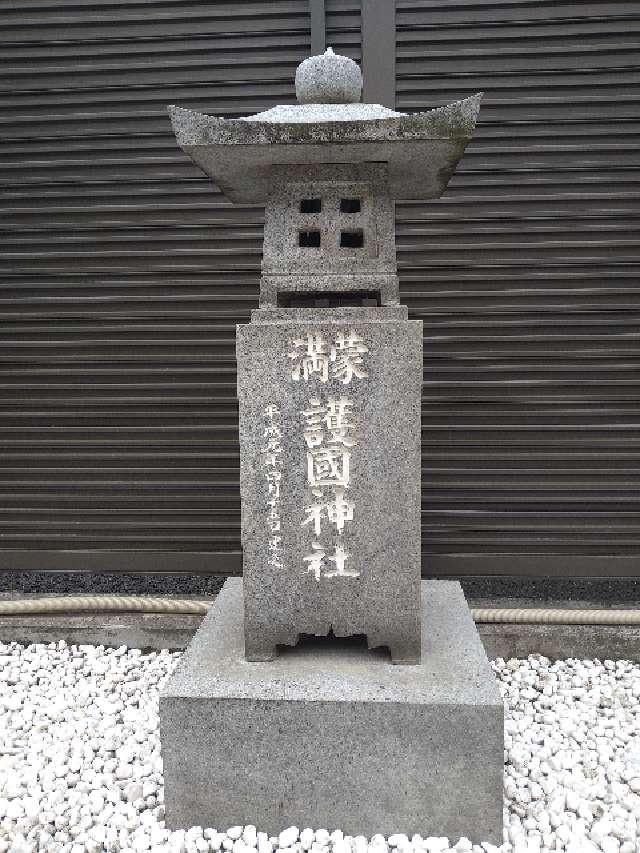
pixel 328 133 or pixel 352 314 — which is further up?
pixel 328 133

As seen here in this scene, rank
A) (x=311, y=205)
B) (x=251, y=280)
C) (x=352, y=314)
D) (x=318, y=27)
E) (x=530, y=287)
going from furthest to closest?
(x=251, y=280) → (x=530, y=287) → (x=318, y=27) → (x=311, y=205) → (x=352, y=314)

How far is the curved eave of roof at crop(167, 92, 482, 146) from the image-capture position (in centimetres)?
241

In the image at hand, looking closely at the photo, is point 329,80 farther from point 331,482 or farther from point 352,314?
point 331,482

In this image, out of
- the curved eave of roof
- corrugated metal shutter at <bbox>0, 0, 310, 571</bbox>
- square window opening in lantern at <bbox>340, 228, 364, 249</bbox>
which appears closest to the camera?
the curved eave of roof

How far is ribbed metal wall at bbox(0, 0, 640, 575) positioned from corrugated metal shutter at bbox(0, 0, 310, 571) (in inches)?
0.6

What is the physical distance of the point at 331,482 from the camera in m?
2.68

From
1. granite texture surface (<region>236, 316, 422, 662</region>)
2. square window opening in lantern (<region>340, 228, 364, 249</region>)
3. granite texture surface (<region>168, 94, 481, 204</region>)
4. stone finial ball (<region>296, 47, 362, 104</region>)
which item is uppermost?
stone finial ball (<region>296, 47, 362, 104</region>)

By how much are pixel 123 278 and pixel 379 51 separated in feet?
6.88

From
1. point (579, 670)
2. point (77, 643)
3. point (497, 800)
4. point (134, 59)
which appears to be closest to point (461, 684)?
point (497, 800)

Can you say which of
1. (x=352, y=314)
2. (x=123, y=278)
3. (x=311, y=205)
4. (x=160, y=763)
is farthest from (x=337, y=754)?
(x=123, y=278)

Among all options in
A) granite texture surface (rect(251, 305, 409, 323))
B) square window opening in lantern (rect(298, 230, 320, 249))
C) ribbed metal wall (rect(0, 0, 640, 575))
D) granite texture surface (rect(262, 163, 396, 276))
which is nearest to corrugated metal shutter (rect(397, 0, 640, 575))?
ribbed metal wall (rect(0, 0, 640, 575))

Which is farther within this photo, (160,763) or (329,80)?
(160,763)

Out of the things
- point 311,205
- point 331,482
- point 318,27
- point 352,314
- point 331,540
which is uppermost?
point 318,27

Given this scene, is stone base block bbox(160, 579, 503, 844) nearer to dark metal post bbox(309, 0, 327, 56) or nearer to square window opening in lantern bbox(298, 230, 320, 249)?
square window opening in lantern bbox(298, 230, 320, 249)
